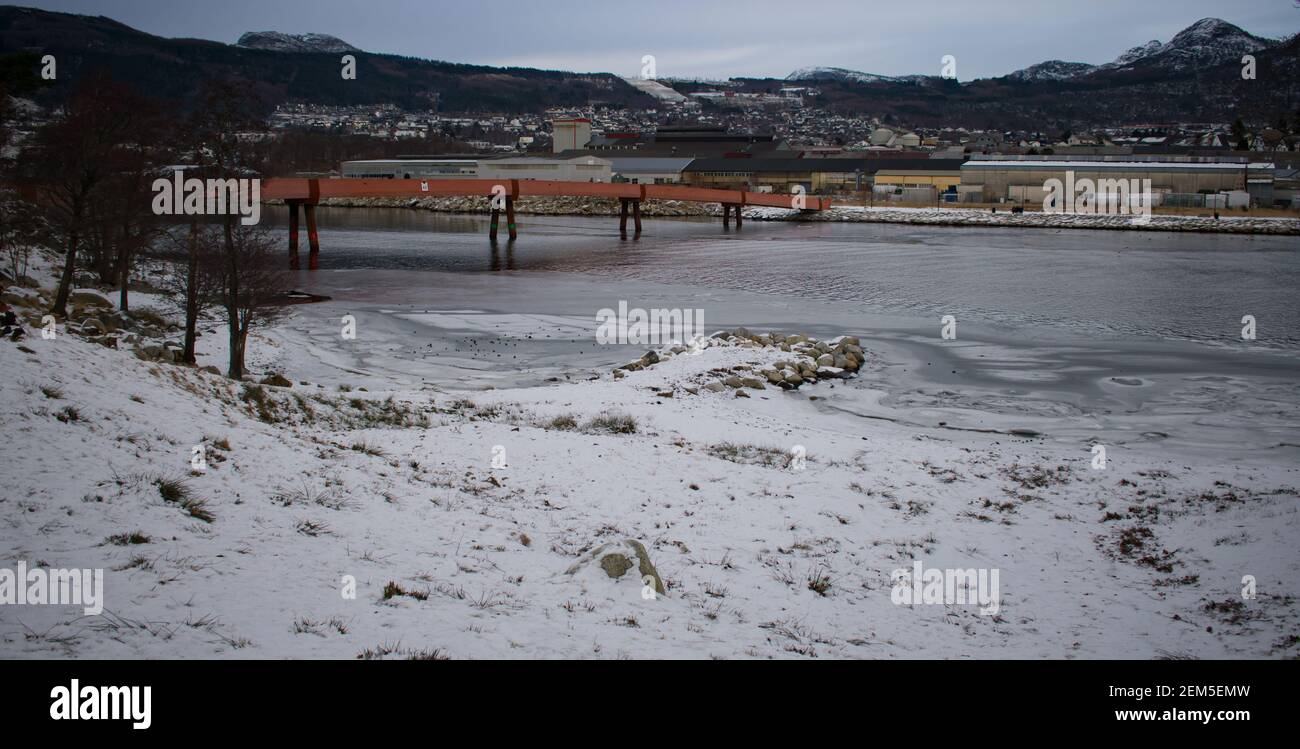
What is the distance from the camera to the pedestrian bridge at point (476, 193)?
49.0m

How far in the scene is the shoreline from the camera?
2844 inches

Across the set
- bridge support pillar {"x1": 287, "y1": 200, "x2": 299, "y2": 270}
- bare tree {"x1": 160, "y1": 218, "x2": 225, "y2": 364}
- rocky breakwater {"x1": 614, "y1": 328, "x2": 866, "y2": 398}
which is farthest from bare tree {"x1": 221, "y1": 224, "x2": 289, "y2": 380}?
bridge support pillar {"x1": 287, "y1": 200, "x2": 299, "y2": 270}

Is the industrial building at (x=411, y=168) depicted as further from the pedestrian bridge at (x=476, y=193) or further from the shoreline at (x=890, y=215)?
the pedestrian bridge at (x=476, y=193)

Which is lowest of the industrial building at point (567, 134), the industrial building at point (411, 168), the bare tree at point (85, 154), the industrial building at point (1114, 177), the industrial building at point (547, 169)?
the bare tree at point (85, 154)

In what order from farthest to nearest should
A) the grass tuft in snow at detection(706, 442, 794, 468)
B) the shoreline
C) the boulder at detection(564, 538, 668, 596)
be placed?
the shoreline → the grass tuft in snow at detection(706, 442, 794, 468) → the boulder at detection(564, 538, 668, 596)

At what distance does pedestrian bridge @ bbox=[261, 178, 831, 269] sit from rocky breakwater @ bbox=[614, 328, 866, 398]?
65.6ft

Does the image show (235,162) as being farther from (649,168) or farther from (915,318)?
(649,168)

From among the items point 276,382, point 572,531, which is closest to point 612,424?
point 572,531

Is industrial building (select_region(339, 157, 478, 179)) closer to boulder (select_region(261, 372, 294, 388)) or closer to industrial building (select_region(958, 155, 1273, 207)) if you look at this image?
industrial building (select_region(958, 155, 1273, 207))

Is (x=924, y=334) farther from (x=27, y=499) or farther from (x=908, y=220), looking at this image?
(x=908, y=220)

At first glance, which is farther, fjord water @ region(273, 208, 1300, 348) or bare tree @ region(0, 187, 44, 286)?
fjord water @ region(273, 208, 1300, 348)

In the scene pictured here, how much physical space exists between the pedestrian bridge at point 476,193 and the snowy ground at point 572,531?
25666 mm

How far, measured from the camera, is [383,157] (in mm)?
144125

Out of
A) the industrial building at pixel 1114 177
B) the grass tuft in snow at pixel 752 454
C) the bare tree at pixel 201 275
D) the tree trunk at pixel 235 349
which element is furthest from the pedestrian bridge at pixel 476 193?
the grass tuft in snow at pixel 752 454
